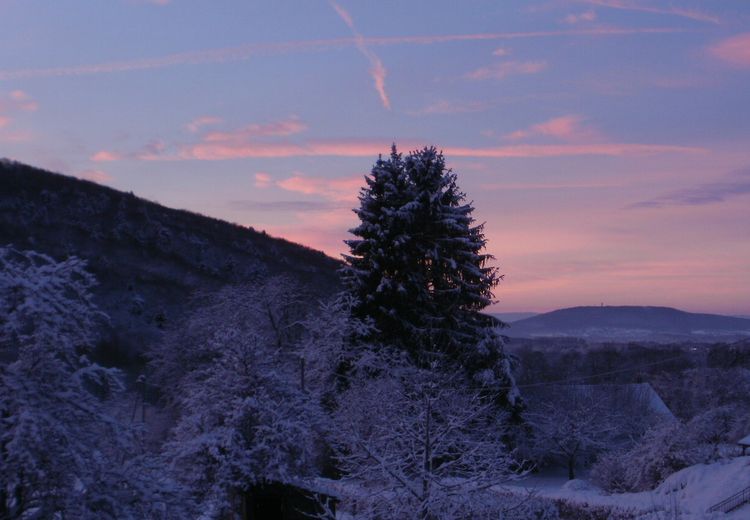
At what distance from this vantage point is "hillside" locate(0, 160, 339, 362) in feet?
243

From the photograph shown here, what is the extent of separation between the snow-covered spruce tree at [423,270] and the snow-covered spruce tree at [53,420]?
765 inches

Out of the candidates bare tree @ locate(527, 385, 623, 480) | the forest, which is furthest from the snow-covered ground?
bare tree @ locate(527, 385, 623, 480)

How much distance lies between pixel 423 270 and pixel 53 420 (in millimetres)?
22653

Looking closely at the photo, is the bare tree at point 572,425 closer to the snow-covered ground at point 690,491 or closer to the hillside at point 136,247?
the snow-covered ground at point 690,491

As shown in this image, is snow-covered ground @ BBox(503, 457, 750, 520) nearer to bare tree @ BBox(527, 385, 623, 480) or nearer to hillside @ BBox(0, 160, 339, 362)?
bare tree @ BBox(527, 385, 623, 480)

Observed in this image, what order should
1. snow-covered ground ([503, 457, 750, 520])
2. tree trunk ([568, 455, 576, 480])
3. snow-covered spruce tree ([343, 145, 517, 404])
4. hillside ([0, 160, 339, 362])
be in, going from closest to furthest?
1. snow-covered ground ([503, 457, 750, 520])
2. snow-covered spruce tree ([343, 145, 517, 404])
3. tree trunk ([568, 455, 576, 480])
4. hillside ([0, 160, 339, 362])

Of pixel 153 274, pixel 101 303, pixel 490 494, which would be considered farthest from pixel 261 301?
pixel 153 274

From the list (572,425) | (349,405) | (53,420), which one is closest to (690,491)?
(572,425)

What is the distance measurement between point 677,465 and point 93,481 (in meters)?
26.0

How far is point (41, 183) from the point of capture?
102 m

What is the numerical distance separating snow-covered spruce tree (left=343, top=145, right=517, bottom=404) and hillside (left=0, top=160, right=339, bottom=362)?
3694 cm

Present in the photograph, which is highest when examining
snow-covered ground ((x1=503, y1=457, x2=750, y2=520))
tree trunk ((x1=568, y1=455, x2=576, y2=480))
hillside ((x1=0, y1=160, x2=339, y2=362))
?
hillside ((x1=0, y1=160, x2=339, y2=362))

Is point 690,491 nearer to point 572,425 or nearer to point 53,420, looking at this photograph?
point 572,425

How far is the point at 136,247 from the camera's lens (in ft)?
306
